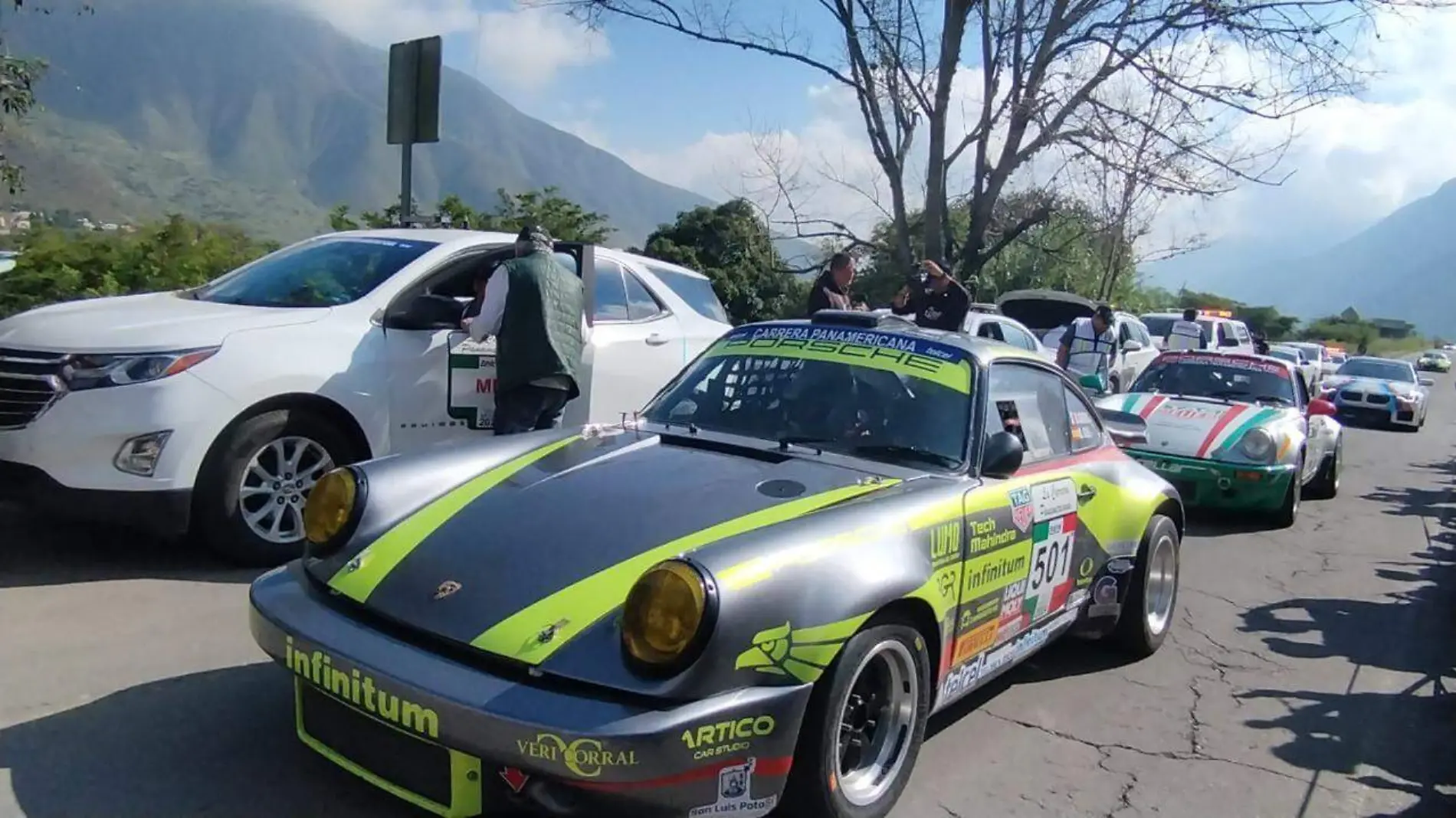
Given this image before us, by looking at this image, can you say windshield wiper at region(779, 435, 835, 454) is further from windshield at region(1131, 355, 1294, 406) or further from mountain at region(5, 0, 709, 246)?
mountain at region(5, 0, 709, 246)

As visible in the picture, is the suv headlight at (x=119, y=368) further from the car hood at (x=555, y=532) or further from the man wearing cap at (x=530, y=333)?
the car hood at (x=555, y=532)

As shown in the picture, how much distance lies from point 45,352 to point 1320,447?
1021 cm

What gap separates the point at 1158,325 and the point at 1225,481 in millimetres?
14437

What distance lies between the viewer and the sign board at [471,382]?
5.96 m

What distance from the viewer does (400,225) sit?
789cm

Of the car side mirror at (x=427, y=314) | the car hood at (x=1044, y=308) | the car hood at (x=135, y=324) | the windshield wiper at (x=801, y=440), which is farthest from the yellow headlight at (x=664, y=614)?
the car hood at (x=1044, y=308)

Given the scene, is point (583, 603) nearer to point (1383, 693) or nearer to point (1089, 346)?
point (1383, 693)

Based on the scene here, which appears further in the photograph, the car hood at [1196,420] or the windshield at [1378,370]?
the windshield at [1378,370]

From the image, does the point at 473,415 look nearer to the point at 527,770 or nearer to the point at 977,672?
the point at 977,672

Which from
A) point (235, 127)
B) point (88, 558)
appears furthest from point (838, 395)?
point (235, 127)

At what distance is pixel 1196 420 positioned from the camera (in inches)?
361

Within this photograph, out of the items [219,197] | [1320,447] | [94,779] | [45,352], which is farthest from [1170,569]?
[219,197]

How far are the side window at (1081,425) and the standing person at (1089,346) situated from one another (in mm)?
6664

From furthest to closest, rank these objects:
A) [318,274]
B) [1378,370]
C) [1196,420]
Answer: [1378,370] → [1196,420] → [318,274]
